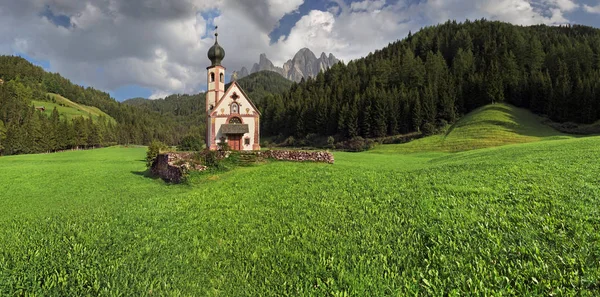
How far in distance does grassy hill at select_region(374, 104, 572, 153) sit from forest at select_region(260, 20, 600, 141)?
5.97 meters

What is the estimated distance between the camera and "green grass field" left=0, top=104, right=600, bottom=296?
213 inches

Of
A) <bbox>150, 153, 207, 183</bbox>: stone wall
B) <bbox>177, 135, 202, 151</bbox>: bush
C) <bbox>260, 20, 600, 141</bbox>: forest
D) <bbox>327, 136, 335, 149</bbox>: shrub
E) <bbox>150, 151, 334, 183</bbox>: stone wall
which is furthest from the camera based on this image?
<bbox>327, 136, 335, 149</bbox>: shrub

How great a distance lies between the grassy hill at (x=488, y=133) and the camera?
56.9 m

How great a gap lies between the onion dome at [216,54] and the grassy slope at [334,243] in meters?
38.4

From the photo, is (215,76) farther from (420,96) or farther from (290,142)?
(420,96)

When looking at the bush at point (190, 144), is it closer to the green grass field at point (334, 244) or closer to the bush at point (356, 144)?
the bush at point (356, 144)

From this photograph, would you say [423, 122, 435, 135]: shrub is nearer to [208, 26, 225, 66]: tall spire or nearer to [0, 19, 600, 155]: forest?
[0, 19, 600, 155]: forest

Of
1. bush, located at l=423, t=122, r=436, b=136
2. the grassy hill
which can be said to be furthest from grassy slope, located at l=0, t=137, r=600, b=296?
bush, located at l=423, t=122, r=436, b=136

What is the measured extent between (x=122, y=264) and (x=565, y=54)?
142m

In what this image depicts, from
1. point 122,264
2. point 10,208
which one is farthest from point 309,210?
point 10,208

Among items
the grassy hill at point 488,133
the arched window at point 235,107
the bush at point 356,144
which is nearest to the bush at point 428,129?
the grassy hill at point 488,133

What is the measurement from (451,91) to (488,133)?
29.6m

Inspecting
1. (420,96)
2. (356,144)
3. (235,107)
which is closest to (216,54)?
(235,107)

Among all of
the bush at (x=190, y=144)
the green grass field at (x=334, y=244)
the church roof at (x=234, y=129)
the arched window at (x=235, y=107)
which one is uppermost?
the arched window at (x=235, y=107)
